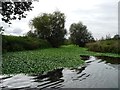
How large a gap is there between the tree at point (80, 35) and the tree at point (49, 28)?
17.6 m

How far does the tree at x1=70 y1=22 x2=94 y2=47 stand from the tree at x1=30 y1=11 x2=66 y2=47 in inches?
691

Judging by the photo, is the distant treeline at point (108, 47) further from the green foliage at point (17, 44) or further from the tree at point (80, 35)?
the tree at point (80, 35)

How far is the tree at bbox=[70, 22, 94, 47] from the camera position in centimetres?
7131

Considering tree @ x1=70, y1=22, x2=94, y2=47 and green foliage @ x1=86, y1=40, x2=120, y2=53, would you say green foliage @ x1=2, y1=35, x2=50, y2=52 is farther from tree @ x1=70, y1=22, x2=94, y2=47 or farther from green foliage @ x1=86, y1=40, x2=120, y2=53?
tree @ x1=70, y1=22, x2=94, y2=47

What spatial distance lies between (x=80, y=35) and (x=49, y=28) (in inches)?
824

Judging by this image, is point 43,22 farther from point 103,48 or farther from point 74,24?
point 74,24

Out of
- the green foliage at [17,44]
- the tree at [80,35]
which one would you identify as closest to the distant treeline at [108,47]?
the green foliage at [17,44]

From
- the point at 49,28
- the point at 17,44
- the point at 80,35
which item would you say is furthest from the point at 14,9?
the point at 80,35

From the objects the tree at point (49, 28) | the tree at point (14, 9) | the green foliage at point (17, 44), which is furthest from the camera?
the tree at point (49, 28)

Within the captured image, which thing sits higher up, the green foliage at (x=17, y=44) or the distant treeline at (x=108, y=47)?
the green foliage at (x=17, y=44)

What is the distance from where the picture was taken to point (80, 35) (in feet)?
234

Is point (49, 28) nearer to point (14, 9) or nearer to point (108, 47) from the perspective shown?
point (108, 47)

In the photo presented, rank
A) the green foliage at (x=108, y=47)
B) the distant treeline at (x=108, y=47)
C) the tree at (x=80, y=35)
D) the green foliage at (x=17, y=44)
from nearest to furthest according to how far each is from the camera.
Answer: the green foliage at (x=17, y=44) < the distant treeline at (x=108, y=47) < the green foliage at (x=108, y=47) < the tree at (x=80, y=35)

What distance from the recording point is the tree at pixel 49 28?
5203cm
